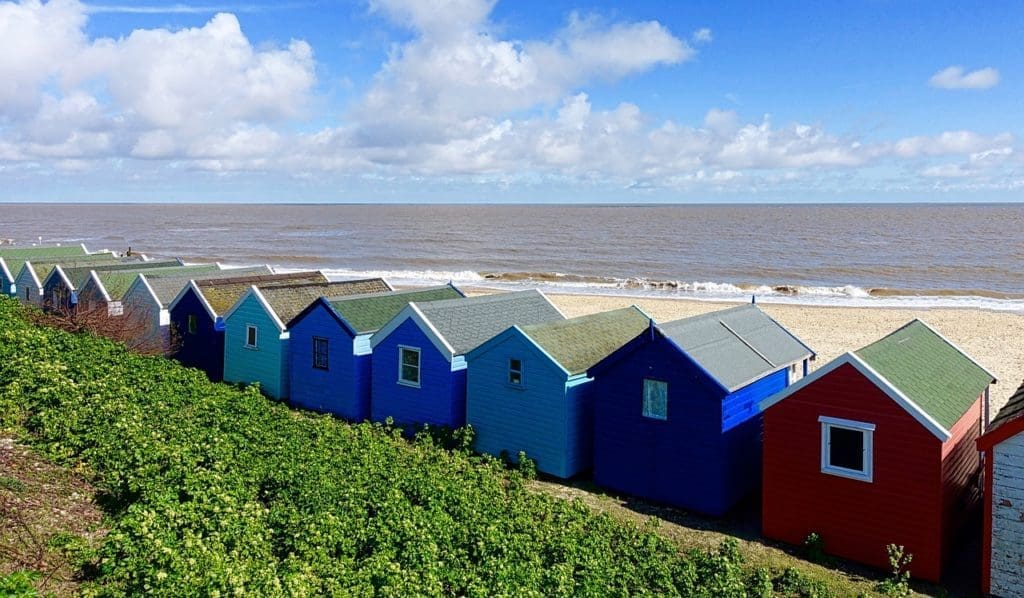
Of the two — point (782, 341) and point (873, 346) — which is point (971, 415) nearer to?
point (873, 346)

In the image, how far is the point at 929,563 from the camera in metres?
14.4

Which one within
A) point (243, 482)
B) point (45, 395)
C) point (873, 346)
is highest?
point (873, 346)

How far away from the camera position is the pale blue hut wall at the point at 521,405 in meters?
19.4

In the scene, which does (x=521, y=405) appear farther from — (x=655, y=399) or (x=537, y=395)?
(x=655, y=399)

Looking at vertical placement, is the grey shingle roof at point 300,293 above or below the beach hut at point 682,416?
above

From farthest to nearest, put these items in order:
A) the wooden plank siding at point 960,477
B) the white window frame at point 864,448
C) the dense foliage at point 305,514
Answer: the white window frame at point 864,448 → the wooden plank siding at point 960,477 → the dense foliage at point 305,514

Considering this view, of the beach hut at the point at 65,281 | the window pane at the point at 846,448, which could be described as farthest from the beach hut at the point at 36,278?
the window pane at the point at 846,448

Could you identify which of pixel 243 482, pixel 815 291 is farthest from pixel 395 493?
pixel 815 291

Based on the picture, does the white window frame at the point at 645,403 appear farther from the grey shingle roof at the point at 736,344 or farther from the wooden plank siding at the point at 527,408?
the wooden plank siding at the point at 527,408

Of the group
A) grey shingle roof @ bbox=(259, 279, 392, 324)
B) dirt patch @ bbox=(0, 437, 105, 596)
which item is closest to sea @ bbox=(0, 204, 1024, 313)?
grey shingle roof @ bbox=(259, 279, 392, 324)

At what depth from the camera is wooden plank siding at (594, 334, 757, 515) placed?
17.2 meters

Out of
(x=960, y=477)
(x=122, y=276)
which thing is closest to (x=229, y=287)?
(x=122, y=276)

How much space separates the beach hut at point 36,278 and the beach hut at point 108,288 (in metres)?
2.96

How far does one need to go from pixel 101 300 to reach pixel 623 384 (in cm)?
2300
